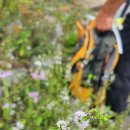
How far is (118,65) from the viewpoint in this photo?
3.15 meters

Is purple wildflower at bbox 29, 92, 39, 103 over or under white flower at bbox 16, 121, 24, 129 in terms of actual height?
over

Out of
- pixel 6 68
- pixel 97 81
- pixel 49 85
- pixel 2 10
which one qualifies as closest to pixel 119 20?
pixel 97 81

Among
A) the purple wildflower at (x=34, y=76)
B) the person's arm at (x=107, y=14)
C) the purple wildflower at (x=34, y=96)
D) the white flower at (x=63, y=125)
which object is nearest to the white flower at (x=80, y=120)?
the white flower at (x=63, y=125)

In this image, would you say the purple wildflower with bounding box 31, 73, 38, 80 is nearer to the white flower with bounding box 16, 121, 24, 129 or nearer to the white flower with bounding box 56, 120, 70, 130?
the white flower with bounding box 16, 121, 24, 129

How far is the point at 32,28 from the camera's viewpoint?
12.5 feet

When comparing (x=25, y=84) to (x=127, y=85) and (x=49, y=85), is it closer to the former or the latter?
(x=49, y=85)

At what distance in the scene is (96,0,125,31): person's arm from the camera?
3070 mm

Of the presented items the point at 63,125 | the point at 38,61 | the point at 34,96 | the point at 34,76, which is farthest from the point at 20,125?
the point at 63,125

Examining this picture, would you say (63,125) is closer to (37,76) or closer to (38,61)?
(37,76)

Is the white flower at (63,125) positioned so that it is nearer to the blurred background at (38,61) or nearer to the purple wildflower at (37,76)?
the blurred background at (38,61)

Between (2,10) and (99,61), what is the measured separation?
44.6 inches

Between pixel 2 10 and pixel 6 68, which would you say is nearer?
pixel 6 68

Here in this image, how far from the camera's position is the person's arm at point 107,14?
3070mm

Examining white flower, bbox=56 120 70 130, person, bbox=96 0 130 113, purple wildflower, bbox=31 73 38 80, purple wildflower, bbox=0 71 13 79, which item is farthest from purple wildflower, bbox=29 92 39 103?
white flower, bbox=56 120 70 130
